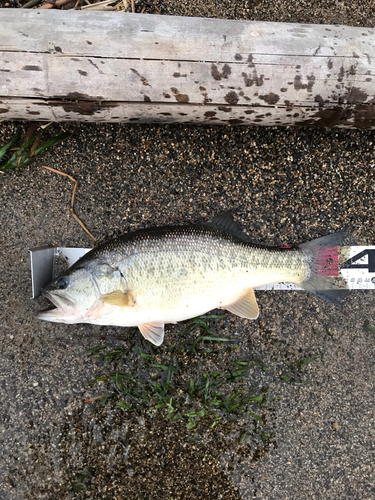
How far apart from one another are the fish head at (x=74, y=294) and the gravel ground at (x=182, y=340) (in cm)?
48

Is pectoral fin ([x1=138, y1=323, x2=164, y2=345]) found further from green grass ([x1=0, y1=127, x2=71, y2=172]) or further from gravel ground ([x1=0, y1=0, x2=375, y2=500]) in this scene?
green grass ([x1=0, y1=127, x2=71, y2=172])

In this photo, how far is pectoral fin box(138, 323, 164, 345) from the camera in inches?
97.1

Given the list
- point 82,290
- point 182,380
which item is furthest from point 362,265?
point 82,290

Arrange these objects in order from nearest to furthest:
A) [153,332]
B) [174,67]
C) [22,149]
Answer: [174,67] → [153,332] → [22,149]

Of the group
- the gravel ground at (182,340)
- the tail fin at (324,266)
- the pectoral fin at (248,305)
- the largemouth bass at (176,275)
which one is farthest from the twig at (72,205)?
the tail fin at (324,266)

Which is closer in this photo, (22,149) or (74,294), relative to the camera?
(74,294)

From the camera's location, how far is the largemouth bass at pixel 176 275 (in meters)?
2.32

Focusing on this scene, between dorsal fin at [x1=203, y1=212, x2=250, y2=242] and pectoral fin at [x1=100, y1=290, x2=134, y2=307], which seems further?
dorsal fin at [x1=203, y1=212, x2=250, y2=242]

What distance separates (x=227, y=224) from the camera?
101 inches

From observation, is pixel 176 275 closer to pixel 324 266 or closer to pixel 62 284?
pixel 62 284

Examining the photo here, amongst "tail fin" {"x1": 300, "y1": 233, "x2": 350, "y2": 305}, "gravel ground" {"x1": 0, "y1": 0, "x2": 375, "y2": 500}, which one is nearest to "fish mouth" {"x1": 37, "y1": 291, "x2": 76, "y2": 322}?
"gravel ground" {"x1": 0, "y1": 0, "x2": 375, "y2": 500}

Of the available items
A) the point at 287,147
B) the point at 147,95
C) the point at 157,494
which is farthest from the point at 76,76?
the point at 157,494

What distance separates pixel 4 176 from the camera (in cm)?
271

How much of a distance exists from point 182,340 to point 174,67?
202cm
